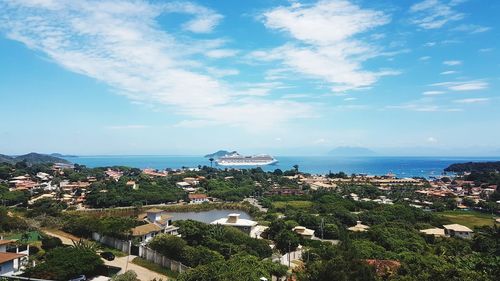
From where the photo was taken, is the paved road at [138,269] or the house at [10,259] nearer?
the house at [10,259]

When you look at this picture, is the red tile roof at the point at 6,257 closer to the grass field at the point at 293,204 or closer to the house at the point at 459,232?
the house at the point at 459,232

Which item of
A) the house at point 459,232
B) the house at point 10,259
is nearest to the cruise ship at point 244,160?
the house at point 459,232

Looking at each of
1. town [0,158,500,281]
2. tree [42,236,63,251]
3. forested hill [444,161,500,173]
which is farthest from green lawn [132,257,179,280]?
forested hill [444,161,500,173]

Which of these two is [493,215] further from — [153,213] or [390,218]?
[153,213]

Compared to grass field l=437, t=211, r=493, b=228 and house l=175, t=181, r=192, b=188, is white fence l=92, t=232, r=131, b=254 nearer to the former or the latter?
grass field l=437, t=211, r=493, b=228

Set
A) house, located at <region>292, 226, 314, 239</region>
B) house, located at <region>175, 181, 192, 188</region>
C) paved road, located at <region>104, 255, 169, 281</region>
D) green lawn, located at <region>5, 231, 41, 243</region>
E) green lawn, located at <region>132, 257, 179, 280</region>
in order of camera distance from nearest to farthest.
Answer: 1. paved road, located at <region>104, 255, 169, 281</region>
2. green lawn, located at <region>132, 257, 179, 280</region>
3. green lawn, located at <region>5, 231, 41, 243</region>
4. house, located at <region>292, 226, 314, 239</region>
5. house, located at <region>175, 181, 192, 188</region>

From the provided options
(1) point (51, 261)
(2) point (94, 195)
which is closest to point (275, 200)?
(2) point (94, 195)
